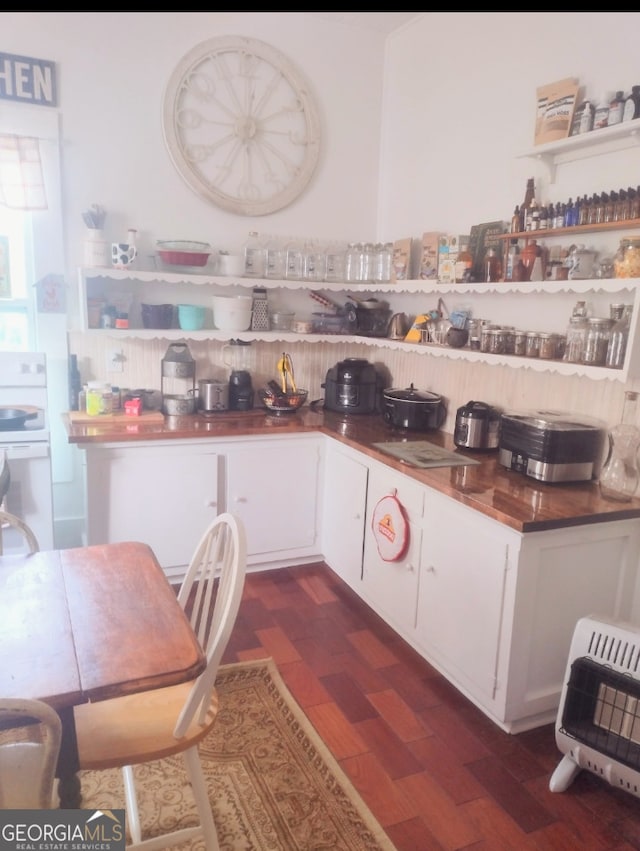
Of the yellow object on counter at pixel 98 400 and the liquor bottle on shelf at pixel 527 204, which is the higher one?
the liquor bottle on shelf at pixel 527 204

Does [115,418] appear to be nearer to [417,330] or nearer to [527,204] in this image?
[417,330]

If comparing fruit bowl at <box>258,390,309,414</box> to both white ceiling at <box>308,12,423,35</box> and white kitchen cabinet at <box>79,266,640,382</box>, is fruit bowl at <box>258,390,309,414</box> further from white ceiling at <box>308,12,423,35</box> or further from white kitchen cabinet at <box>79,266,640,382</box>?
white ceiling at <box>308,12,423,35</box>

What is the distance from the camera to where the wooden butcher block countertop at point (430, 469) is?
195 cm

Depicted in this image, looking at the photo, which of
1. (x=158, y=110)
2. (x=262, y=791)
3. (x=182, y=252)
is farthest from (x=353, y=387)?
(x=262, y=791)

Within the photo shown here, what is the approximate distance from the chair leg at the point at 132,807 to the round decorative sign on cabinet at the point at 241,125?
2.66m

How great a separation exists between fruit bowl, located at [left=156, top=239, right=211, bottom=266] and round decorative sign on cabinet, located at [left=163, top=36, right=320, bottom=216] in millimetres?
329

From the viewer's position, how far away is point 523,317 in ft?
8.63

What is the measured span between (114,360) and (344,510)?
4.62ft

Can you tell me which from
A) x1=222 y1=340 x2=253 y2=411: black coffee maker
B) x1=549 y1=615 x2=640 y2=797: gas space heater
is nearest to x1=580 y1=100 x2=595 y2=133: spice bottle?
x1=549 y1=615 x2=640 y2=797: gas space heater

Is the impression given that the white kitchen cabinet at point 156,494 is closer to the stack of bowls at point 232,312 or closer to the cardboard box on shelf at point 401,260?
the stack of bowls at point 232,312

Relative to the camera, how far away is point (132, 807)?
164cm

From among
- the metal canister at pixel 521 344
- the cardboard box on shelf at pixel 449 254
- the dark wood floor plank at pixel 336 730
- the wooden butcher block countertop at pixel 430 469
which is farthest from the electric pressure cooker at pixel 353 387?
the dark wood floor plank at pixel 336 730

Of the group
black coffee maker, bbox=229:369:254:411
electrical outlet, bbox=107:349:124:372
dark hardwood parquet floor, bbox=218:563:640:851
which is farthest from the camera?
black coffee maker, bbox=229:369:254:411

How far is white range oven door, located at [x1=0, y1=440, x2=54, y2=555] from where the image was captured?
2602 mm
